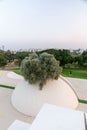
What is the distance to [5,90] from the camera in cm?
1103

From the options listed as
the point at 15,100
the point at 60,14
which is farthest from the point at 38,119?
the point at 60,14

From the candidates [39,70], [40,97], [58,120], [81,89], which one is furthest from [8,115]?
[81,89]

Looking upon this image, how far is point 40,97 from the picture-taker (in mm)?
7699

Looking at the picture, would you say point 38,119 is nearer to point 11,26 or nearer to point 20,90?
point 20,90

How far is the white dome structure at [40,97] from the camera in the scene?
25.0 feet

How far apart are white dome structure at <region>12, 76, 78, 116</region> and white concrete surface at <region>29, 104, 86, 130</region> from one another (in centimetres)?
286

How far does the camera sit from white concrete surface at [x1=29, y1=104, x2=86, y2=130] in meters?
3.81

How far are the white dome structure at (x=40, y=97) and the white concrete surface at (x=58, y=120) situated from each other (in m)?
2.86

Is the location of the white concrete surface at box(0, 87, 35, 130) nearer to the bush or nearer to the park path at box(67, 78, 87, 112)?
the bush

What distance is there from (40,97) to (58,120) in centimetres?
360

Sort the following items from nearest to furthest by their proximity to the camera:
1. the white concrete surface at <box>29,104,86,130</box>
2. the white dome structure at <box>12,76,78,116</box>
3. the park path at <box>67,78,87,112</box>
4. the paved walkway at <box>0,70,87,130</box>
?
1. the white concrete surface at <box>29,104,86,130</box>
2. the paved walkway at <box>0,70,87,130</box>
3. the white dome structure at <box>12,76,78,116</box>
4. the park path at <box>67,78,87,112</box>

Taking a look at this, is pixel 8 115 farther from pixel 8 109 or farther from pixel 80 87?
pixel 80 87

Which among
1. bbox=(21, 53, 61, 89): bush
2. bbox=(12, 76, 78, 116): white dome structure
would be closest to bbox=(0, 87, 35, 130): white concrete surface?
bbox=(12, 76, 78, 116): white dome structure

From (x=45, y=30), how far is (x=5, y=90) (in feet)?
37.2
